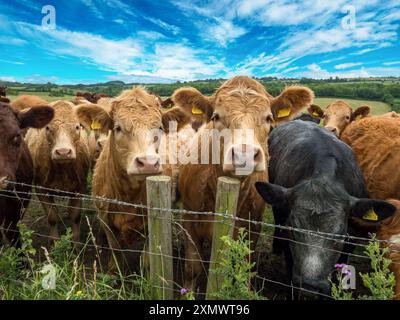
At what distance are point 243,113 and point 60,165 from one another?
12.3 feet

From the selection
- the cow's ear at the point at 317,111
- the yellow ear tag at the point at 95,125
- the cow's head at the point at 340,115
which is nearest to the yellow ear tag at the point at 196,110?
the yellow ear tag at the point at 95,125

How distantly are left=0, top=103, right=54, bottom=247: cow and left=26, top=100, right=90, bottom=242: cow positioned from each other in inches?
26.5

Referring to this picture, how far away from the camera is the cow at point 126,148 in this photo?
4113 millimetres

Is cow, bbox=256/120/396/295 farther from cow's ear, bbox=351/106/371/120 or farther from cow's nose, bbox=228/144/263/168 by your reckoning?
cow's ear, bbox=351/106/371/120

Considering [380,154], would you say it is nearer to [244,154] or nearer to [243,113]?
[243,113]

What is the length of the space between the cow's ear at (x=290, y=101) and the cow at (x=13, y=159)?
9.50 feet

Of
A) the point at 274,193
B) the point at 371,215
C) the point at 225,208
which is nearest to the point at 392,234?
the point at 371,215

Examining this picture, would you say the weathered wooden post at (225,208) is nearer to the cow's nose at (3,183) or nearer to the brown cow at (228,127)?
the brown cow at (228,127)

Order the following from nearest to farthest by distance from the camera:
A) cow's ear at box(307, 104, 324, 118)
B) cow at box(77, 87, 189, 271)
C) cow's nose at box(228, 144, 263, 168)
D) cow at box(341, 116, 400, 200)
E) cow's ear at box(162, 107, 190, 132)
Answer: cow's nose at box(228, 144, 263, 168) < cow at box(77, 87, 189, 271) < cow's ear at box(162, 107, 190, 132) < cow at box(341, 116, 400, 200) < cow's ear at box(307, 104, 324, 118)

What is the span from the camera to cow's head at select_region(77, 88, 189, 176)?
13.0 ft

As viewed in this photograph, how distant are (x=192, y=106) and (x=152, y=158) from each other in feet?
2.98

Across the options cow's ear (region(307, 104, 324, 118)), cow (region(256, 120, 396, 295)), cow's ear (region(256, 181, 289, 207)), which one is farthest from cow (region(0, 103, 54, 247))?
cow's ear (region(307, 104, 324, 118))

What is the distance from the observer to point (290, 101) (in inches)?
171
